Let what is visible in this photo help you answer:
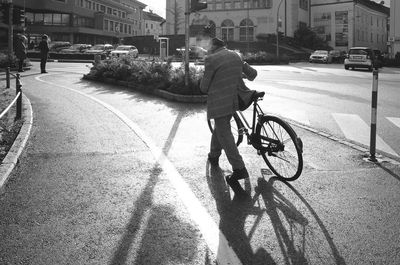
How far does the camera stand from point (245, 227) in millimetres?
4066

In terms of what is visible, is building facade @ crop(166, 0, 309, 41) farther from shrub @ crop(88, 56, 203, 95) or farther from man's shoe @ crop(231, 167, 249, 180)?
man's shoe @ crop(231, 167, 249, 180)

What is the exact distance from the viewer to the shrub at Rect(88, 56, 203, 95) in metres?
13.2

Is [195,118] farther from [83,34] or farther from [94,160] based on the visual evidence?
[83,34]

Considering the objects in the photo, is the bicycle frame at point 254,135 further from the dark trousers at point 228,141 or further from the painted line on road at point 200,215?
the painted line on road at point 200,215

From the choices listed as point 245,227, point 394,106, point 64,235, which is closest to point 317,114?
point 394,106

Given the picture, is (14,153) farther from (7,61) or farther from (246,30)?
(246,30)

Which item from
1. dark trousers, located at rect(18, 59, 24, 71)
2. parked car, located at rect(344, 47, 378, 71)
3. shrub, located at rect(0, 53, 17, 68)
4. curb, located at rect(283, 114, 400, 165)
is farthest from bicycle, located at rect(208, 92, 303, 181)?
parked car, located at rect(344, 47, 378, 71)

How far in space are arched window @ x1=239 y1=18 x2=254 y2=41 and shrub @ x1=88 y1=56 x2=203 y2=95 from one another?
69.6m

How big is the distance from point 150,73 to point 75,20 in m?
66.2

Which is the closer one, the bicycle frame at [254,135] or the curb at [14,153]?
the curb at [14,153]

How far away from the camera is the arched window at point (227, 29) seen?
8669 centimetres

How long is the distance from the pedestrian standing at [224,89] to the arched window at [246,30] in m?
82.4

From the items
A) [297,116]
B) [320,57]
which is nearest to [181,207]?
[297,116]

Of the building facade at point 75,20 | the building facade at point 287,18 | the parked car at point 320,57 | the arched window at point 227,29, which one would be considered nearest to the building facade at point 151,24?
the building facade at point 75,20
